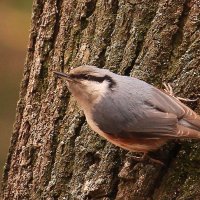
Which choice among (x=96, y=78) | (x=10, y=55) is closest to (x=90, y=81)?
(x=96, y=78)

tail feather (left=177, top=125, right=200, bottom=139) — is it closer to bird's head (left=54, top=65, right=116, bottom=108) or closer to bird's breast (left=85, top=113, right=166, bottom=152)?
bird's breast (left=85, top=113, right=166, bottom=152)

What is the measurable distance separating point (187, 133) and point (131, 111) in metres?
0.30

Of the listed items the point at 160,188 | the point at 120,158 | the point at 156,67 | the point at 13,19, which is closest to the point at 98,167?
the point at 120,158

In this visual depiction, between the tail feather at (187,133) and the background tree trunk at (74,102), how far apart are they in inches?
4.0

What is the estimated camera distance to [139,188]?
3414 millimetres

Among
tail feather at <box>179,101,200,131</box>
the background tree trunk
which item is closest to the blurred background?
the background tree trunk

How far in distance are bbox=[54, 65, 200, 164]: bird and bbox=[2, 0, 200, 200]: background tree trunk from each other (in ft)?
0.41

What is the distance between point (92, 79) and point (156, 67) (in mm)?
373

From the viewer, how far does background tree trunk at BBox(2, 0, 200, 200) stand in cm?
345

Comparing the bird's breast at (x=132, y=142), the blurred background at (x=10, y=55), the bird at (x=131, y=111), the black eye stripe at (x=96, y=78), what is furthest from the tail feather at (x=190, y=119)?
the blurred background at (x=10, y=55)

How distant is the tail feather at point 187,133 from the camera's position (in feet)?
10.8

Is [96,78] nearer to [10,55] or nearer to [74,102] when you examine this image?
[74,102]

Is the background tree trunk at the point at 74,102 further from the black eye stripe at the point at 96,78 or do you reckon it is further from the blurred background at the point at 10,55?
the blurred background at the point at 10,55

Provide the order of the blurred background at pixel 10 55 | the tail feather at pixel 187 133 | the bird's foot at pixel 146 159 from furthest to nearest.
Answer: the blurred background at pixel 10 55, the bird's foot at pixel 146 159, the tail feather at pixel 187 133
